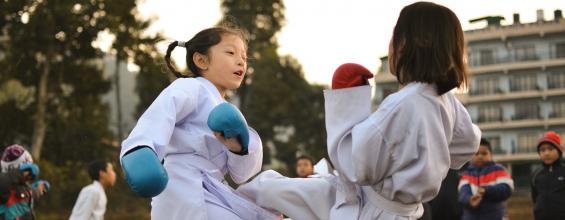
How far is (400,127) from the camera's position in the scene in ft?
12.5

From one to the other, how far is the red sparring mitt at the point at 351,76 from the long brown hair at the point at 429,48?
0.15 m

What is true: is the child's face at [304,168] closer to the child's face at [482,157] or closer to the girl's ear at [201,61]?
the child's face at [482,157]

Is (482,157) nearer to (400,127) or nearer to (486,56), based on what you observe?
(400,127)

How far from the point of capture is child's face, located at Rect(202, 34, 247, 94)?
15.5 feet

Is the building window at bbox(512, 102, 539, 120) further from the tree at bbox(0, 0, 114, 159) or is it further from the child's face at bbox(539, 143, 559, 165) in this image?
the child's face at bbox(539, 143, 559, 165)

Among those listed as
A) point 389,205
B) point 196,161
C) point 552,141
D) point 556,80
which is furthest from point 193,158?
point 556,80

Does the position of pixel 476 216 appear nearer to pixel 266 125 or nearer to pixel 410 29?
pixel 410 29

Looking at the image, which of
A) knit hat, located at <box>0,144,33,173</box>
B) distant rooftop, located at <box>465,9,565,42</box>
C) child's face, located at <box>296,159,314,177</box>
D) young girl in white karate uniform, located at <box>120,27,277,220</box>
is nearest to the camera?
young girl in white karate uniform, located at <box>120,27,277,220</box>

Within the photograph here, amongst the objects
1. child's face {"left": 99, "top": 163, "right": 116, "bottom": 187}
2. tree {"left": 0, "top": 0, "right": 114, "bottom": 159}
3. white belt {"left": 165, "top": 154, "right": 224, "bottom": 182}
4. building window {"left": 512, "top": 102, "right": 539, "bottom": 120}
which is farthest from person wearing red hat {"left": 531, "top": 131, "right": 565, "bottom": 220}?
building window {"left": 512, "top": 102, "right": 539, "bottom": 120}

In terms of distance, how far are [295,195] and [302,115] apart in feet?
153

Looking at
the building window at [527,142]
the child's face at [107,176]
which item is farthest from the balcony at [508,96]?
the child's face at [107,176]

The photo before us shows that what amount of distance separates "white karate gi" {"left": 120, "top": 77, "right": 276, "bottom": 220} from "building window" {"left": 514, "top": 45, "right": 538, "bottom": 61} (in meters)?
66.0

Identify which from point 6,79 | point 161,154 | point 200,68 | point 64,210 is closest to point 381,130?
point 161,154

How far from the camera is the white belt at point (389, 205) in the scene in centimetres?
389
